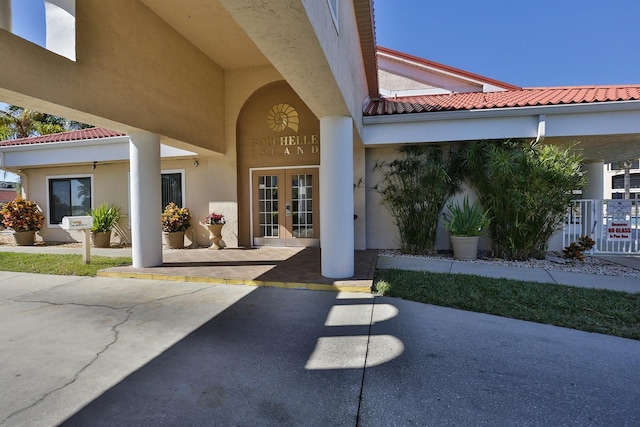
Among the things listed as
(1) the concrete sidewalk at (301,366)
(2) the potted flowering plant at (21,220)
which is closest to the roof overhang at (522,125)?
(1) the concrete sidewalk at (301,366)

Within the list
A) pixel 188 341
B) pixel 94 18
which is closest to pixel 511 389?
pixel 188 341

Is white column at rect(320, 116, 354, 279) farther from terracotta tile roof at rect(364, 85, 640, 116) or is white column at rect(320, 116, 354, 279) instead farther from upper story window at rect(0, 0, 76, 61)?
upper story window at rect(0, 0, 76, 61)

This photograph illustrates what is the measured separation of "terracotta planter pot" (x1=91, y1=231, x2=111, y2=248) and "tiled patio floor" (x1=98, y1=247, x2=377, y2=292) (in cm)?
339

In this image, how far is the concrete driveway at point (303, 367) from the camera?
2615 millimetres

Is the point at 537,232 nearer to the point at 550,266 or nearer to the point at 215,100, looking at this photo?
the point at 550,266

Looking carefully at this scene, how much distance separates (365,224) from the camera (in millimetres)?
9984

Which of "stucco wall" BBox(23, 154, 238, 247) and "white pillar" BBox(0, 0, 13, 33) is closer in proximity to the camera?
"white pillar" BBox(0, 0, 13, 33)

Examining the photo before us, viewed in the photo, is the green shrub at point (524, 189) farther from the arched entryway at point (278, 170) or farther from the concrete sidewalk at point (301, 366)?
the arched entryway at point (278, 170)

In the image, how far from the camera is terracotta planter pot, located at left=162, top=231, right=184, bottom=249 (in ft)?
34.7

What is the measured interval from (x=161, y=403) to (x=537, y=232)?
330 inches

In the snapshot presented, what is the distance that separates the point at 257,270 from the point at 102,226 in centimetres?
729

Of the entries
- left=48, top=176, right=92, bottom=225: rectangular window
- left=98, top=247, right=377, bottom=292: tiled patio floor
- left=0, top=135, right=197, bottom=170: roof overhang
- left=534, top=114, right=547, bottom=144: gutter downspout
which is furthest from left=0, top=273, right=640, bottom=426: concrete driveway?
left=48, top=176, right=92, bottom=225: rectangular window

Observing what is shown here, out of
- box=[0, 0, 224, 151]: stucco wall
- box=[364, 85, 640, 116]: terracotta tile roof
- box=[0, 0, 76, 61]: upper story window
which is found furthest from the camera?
box=[364, 85, 640, 116]: terracotta tile roof

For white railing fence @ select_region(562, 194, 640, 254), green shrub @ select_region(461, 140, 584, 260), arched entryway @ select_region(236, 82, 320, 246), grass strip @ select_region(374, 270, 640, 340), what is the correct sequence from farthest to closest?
arched entryway @ select_region(236, 82, 320, 246) → white railing fence @ select_region(562, 194, 640, 254) → green shrub @ select_region(461, 140, 584, 260) → grass strip @ select_region(374, 270, 640, 340)
